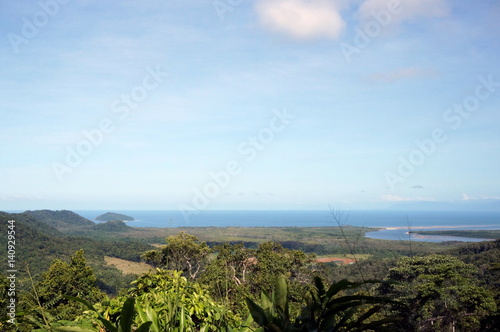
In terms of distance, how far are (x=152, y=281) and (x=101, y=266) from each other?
37.5 meters

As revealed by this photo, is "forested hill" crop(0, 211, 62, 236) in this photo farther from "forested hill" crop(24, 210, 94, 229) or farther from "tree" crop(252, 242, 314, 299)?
"tree" crop(252, 242, 314, 299)

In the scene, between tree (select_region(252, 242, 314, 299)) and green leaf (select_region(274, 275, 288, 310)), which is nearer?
green leaf (select_region(274, 275, 288, 310))

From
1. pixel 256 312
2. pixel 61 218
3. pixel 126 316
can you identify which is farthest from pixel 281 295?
pixel 61 218

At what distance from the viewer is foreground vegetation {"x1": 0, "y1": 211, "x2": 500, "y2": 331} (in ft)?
4.07

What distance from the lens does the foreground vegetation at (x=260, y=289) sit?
1241 millimetres

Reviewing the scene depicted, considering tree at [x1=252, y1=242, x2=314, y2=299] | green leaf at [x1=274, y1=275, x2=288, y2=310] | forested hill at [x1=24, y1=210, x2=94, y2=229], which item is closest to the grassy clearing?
tree at [x1=252, y1=242, x2=314, y2=299]

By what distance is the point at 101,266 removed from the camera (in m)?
35.7

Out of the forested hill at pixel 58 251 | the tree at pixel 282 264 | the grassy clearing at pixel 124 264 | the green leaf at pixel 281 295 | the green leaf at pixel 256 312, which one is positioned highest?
the green leaf at pixel 281 295

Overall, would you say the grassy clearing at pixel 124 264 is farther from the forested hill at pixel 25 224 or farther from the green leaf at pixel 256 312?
the green leaf at pixel 256 312

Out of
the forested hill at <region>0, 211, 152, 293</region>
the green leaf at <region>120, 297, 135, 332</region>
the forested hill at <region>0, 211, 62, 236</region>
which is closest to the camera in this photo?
the green leaf at <region>120, 297, 135, 332</region>

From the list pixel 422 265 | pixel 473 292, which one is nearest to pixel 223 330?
pixel 473 292

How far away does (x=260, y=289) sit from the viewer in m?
10.8

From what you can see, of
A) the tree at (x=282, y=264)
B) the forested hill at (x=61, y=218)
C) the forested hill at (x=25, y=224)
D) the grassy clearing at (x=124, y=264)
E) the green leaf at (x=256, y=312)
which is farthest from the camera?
the forested hill at (x=61, y=218)

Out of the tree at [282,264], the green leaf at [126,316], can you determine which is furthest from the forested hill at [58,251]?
the green leaf at [126,316]
